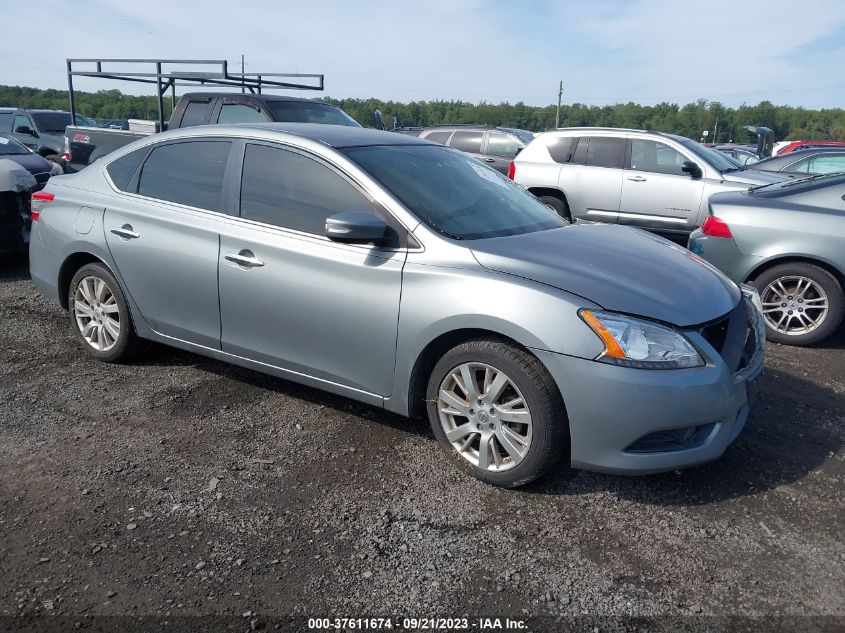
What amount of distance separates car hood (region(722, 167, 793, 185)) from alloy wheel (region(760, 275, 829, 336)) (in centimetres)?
337

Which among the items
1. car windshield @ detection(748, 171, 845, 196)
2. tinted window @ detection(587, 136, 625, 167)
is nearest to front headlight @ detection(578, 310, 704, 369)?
car windshield @ detection(748, 171, 845, 196)

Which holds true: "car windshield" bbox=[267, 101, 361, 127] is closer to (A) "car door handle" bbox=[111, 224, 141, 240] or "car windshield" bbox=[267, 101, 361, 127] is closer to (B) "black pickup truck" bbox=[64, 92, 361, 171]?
(B) "black pickup truck" bbox=[64, 92, 361, 171]

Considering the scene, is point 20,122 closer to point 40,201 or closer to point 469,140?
point 469,140

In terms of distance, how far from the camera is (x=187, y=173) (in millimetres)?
4398

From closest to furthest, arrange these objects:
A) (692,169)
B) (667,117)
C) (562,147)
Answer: (692,169)
(562,147)
(667,117)

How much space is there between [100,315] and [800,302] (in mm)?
5497

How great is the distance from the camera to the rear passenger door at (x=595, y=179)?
9.45 meters

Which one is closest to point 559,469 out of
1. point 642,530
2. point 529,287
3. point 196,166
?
point 642,530

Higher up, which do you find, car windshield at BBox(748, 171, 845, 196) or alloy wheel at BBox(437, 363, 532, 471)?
car windshield at BBox(748, 171, 845, 196)

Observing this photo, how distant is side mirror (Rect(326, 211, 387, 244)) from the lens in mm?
3443

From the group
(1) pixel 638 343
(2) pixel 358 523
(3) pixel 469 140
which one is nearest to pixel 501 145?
(3) pixel 469 140

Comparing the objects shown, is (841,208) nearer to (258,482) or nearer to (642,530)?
(642,530)

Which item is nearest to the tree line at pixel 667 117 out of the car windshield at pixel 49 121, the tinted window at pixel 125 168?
the car windshield at pixel 49 121

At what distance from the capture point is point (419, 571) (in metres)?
2.76
